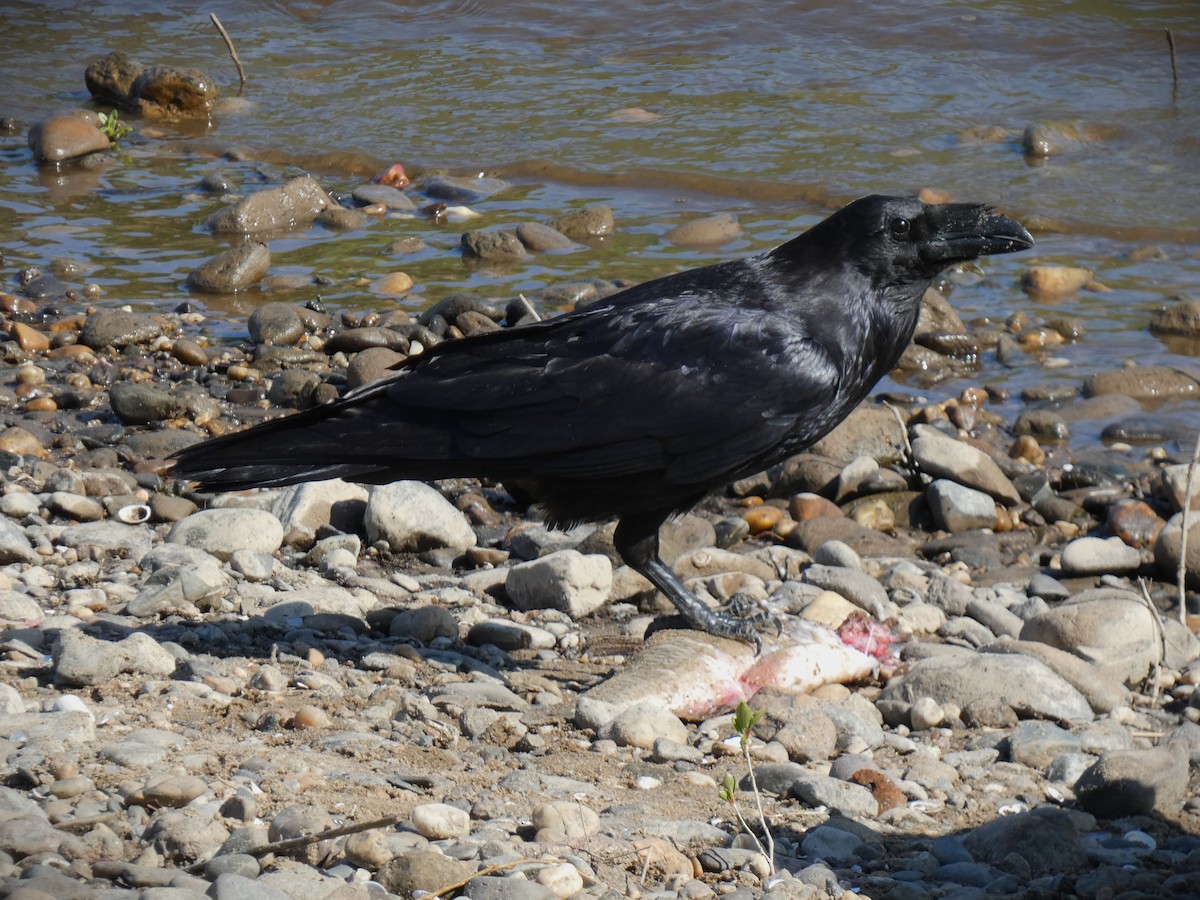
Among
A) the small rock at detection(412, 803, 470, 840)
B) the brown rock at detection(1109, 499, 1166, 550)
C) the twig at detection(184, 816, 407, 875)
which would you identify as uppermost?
the twig at detection(184, 816, 407, 875)

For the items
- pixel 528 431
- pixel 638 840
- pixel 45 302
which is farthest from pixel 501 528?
pixel 45 302

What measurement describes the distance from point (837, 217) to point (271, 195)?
629 cm

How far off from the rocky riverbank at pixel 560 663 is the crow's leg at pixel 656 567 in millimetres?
161

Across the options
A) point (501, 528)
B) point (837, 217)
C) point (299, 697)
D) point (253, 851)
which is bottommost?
point (501, 528)

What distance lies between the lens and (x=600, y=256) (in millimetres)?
9594

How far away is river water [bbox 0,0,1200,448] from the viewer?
30.8 ft

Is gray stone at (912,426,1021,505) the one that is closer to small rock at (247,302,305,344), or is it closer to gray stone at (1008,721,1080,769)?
gray stone at (1008,721,1080,769)

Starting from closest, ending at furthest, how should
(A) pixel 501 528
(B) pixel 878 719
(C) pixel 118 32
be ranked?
(B) pixel 878 719 → (A) pixel 501 528 → (C) pixel 118 32

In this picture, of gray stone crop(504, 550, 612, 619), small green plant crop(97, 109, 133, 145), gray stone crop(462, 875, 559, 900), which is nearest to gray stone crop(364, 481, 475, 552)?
gray stone crop(504, 550, 612, 619)

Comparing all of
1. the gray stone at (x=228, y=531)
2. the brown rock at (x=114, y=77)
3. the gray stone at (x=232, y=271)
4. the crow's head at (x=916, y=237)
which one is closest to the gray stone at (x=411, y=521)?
the gray stone at (x=228, y=531)

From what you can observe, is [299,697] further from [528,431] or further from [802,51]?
[802,51]

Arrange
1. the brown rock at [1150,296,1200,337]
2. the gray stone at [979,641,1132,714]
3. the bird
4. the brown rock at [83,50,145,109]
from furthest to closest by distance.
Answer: the brown rock at [83,50,145,109] → the brown rock at [1150,296,1200,337] → the bird → the gray stone at [979,641,1132,714]

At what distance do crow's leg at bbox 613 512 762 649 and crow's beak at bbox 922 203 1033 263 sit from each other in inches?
49.1

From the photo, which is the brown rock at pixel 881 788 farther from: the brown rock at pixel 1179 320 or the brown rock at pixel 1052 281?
the brown rock at pixel 1052 281
